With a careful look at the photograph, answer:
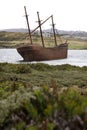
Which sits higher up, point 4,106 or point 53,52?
point 4,106

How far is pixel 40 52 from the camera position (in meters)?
85.4

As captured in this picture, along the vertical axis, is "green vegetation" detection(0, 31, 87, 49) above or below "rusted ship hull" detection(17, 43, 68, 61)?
below

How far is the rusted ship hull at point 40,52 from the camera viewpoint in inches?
3238

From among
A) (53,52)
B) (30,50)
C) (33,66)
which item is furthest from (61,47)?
(33,66)

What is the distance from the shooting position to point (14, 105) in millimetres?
5371

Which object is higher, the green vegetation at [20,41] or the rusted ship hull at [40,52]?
the rusted ship hull at [40,52]

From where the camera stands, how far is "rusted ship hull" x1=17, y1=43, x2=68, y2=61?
82250 mm

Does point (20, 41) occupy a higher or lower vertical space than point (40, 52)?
lower

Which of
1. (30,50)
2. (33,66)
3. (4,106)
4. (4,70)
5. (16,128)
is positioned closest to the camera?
(16,128)

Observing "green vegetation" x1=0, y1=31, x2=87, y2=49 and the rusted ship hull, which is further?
"green vegetation" x1=0, y1=31, x2=87, y2=49

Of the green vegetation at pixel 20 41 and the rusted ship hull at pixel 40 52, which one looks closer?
the rusted ship hull at pixel 40 52

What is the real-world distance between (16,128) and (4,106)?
762 mm

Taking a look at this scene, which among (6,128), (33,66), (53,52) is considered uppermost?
(6,128)

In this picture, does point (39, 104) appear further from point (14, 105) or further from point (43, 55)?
point (43, 55)
